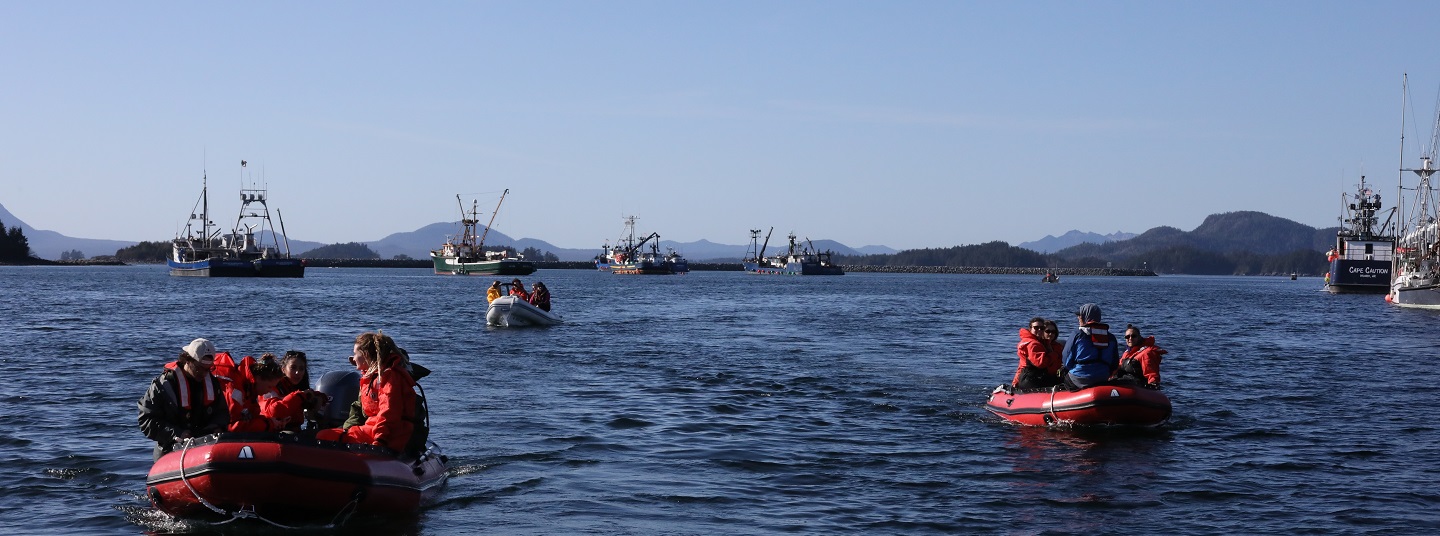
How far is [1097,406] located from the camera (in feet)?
63.8

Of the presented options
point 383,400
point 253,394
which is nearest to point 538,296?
point 253,394

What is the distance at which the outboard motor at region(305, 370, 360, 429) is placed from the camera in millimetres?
13938

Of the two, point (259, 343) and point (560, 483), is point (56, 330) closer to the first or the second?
point (259, 343)

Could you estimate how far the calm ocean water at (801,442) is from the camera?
1407 cm

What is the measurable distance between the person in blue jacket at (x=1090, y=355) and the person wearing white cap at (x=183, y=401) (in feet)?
41.4

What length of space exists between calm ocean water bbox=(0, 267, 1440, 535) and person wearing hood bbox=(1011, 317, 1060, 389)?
893 millimetres

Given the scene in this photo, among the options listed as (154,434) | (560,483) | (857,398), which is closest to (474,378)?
(857,398)

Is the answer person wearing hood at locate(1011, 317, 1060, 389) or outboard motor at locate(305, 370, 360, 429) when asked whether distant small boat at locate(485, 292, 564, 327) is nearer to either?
person wearing hood at locate(1011, 317, 1060, 389)

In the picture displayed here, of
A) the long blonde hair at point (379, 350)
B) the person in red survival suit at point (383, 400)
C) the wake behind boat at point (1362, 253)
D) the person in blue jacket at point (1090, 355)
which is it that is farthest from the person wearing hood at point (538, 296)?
the wake behind boat at point (1362, 253)

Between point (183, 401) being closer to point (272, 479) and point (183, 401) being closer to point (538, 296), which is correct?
point (272, 479)

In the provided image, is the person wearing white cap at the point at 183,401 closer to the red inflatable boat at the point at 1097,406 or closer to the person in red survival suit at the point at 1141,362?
the red inflatable boat at the point at 1097,406

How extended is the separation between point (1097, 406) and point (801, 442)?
4586 millimetres

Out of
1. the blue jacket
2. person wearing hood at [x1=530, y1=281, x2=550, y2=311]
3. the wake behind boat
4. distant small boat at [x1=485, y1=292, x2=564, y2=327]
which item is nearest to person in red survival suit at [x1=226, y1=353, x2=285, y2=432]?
the blue jacket

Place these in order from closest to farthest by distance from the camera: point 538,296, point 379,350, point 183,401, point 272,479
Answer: point 272,479
point 379,350
point 183,401
point 538,296
